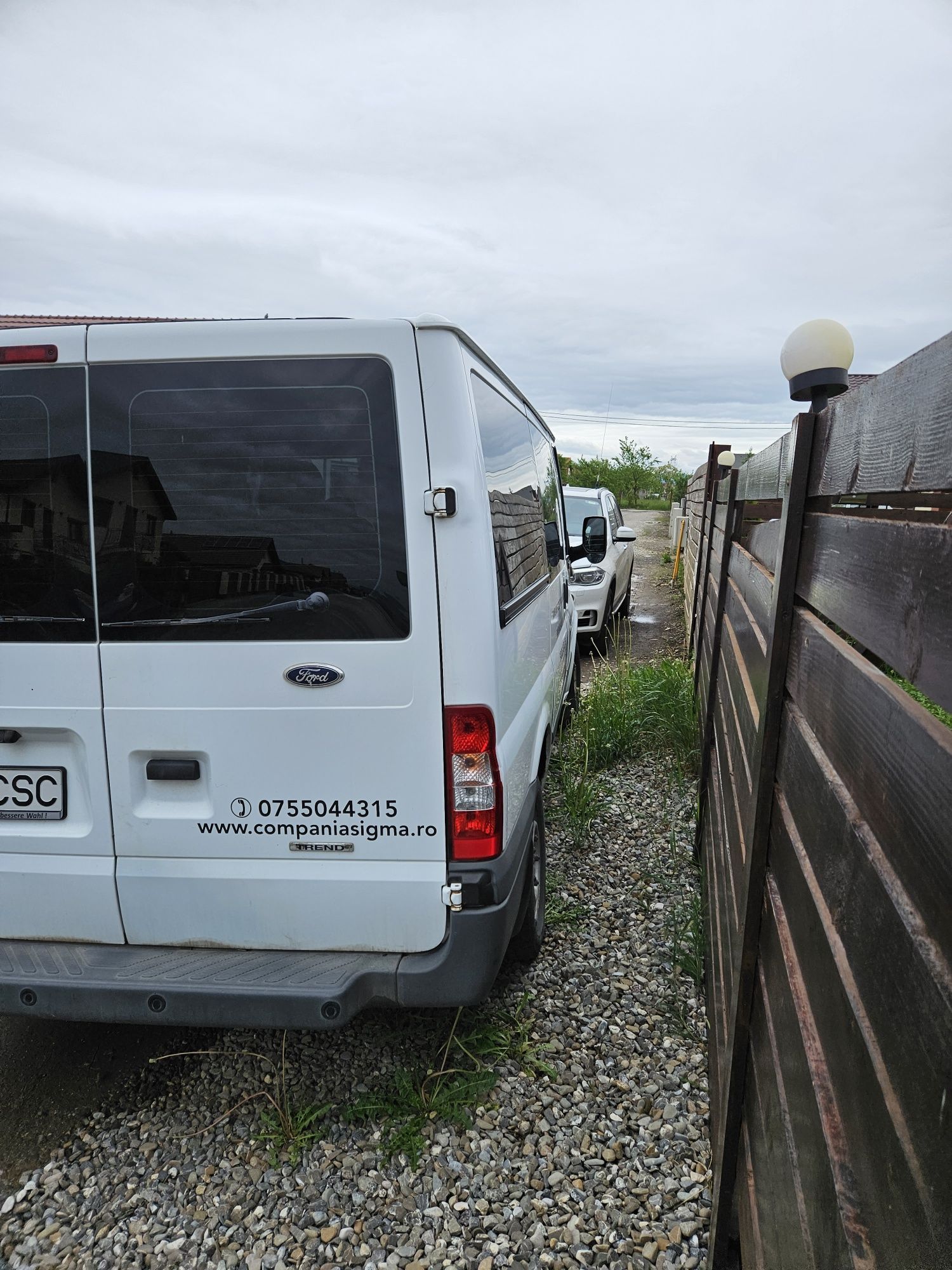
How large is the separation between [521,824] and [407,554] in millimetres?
1069

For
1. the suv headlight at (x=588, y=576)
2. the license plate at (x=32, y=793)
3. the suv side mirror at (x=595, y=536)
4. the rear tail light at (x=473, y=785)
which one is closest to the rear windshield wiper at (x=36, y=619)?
the license plate at (x=32, y=793)

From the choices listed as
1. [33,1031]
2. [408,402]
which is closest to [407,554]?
[408,402]

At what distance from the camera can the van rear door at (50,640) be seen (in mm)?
2410

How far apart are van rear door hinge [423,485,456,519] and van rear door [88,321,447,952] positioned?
0.04m

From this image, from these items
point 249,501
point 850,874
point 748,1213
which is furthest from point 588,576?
point 850,874

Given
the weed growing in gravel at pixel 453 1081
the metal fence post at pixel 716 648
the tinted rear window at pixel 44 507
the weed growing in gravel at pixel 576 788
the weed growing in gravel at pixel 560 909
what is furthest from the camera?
the weed growing in gravel at pixel 576 788

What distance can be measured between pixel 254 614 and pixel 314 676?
9.8 inches

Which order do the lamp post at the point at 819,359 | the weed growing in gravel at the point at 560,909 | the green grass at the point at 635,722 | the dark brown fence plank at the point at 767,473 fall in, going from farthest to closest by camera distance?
the green grass at the point at 635,722, the weed growing in gravel at the point at 560,909, the lamp post at the point at 819,359, the dark brown fence plank at the point at 767,473

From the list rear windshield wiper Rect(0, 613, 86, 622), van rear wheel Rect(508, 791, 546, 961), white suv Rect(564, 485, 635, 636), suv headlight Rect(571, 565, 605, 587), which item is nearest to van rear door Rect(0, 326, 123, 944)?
rear windshield wiper Rect(0, 613, 86, 622)

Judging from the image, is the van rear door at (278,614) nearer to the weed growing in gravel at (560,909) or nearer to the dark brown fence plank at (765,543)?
the dark brown fence plank at (765,543)

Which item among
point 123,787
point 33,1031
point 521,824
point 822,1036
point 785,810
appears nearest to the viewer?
point 822,1036

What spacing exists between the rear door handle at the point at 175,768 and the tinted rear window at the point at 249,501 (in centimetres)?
36

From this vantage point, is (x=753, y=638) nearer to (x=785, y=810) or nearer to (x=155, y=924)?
(x=785, y=810)

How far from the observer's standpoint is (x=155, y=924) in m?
2.55
